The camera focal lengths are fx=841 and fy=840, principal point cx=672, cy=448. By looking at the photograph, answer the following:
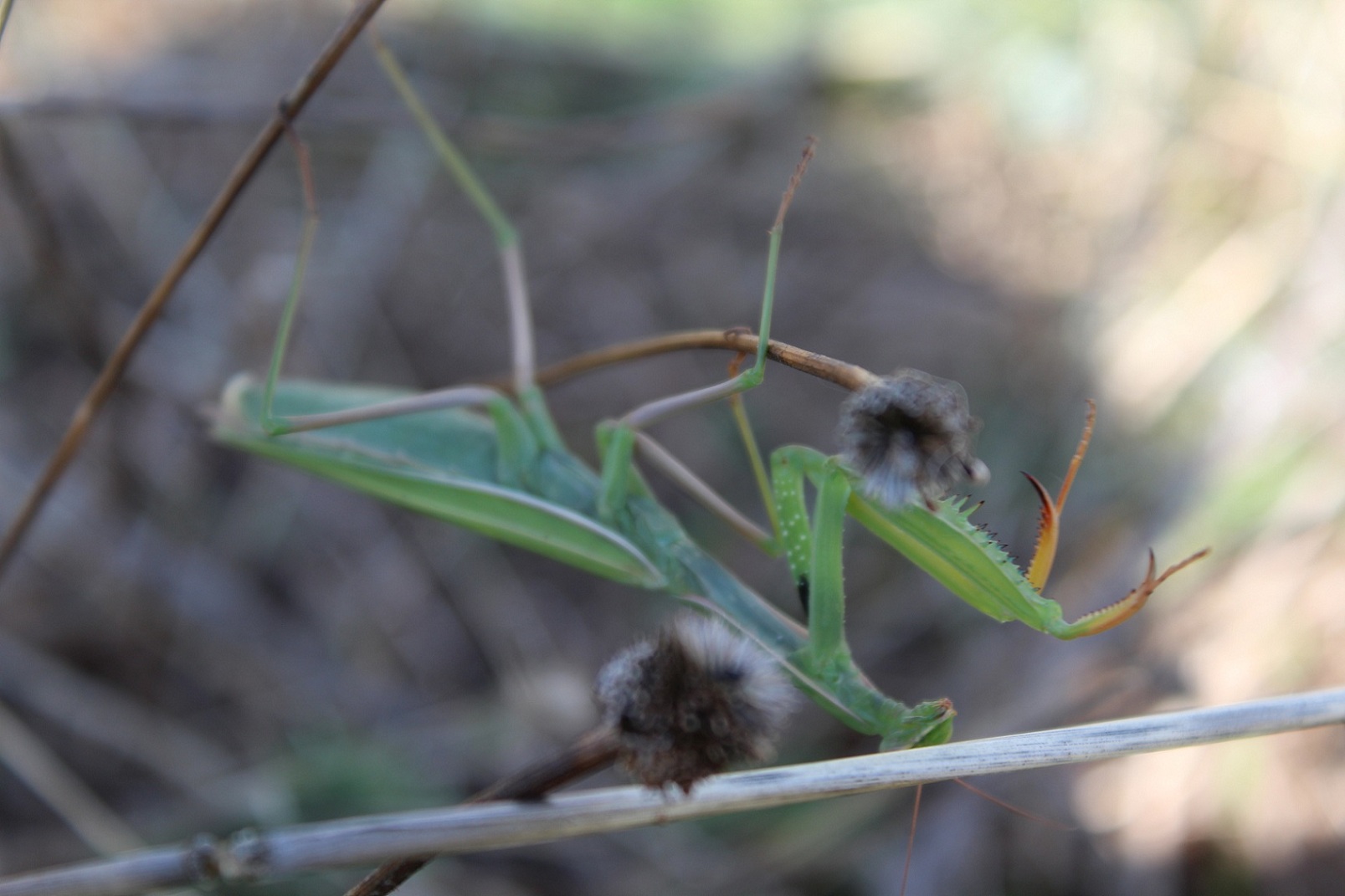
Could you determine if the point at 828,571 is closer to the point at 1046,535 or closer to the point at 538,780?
the point at 1046,535

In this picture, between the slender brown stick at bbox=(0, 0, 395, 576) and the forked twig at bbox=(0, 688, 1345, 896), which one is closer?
the forked twig at bbox=(0, 688, 1345, 896)

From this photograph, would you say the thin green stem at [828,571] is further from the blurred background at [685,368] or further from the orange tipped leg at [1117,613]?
the blurred background at [685,368]

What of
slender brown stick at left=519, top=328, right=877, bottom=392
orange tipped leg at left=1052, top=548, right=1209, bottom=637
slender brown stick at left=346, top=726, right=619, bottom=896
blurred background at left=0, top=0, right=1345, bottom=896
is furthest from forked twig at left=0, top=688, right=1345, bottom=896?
blurred background at left=0, top=0, right=1345, bottom=896

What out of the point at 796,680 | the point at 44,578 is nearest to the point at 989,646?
the point at 796,680

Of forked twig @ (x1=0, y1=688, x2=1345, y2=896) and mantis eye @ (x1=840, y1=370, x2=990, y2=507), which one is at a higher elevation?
mantis eye @ (x1=840, y1=370, x2=990, y2=507)

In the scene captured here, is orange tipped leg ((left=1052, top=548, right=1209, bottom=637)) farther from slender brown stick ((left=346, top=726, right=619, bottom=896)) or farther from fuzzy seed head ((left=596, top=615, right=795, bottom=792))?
slender brown stick ((left=346, top=726, right=619, bottom=896))

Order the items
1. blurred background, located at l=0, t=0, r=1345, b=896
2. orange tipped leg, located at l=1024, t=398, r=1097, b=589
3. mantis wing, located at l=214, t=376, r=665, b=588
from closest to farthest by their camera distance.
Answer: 1. orange tipped leg, located at l=1024, t=398, r=1097, b=589
2. mantis wing, located at l=214, t=376, r=665, b=588
3. blurred background, located at l=0, t=0, r=1345, b=896

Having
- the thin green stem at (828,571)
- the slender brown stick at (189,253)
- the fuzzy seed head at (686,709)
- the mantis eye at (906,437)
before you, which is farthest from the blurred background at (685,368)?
the mantis eye at (906,437)

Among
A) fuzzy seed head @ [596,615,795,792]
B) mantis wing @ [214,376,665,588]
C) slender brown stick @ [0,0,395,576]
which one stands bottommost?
fuzzy seed head @ [596,615,795,792]
